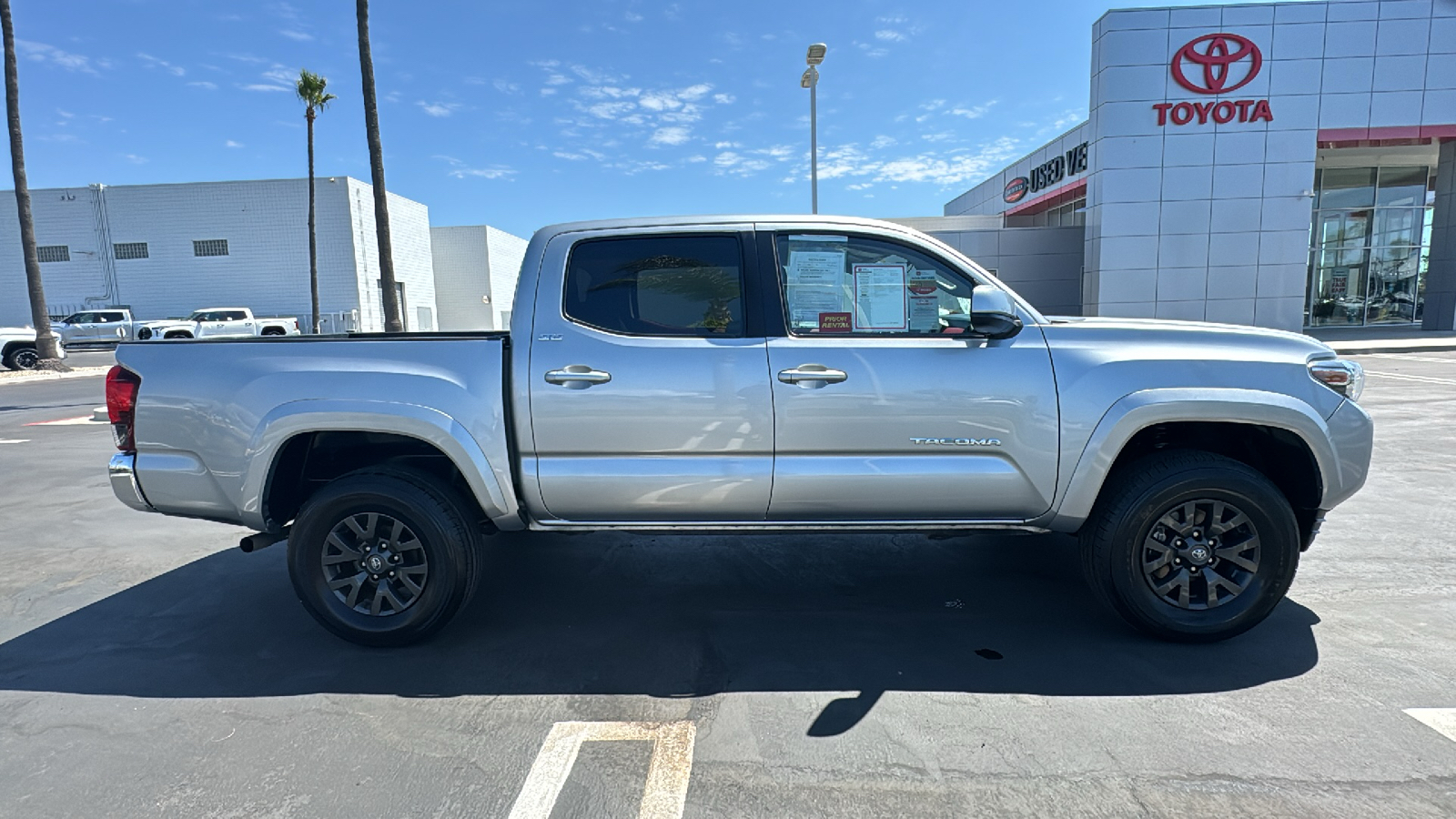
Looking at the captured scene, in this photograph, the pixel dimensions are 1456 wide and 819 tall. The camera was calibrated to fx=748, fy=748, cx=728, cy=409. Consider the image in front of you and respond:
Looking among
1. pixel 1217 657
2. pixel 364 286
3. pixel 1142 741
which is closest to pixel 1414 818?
pixel 1142 741

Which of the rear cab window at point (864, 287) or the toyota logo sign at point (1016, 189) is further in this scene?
the toyota logo sign at point (1016, 189)

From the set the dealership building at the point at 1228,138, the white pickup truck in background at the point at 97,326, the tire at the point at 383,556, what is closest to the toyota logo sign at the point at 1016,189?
the dealership building at the point at 1228,138

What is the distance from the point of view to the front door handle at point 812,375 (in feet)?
10.9

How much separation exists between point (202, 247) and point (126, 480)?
40627 millimetres

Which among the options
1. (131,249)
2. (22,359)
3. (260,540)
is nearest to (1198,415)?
(260,540)

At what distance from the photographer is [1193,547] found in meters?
3.40

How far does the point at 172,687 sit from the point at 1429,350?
79.9ft

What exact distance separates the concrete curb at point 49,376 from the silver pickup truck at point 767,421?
18.8 metres

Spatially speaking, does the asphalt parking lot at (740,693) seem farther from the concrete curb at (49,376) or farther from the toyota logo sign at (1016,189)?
the toyota logo sign at (1016,189)

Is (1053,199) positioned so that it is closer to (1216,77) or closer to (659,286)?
(1216,77)

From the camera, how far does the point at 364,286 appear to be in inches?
1454

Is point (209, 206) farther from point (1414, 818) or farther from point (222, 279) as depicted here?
point (1414, 818)

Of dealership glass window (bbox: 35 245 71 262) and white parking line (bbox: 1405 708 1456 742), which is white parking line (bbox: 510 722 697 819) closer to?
white parking line (bbox: 1405 708 1456 742)

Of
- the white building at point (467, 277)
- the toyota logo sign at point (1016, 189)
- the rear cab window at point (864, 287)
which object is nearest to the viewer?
the rear cab window at point (864, 287)
